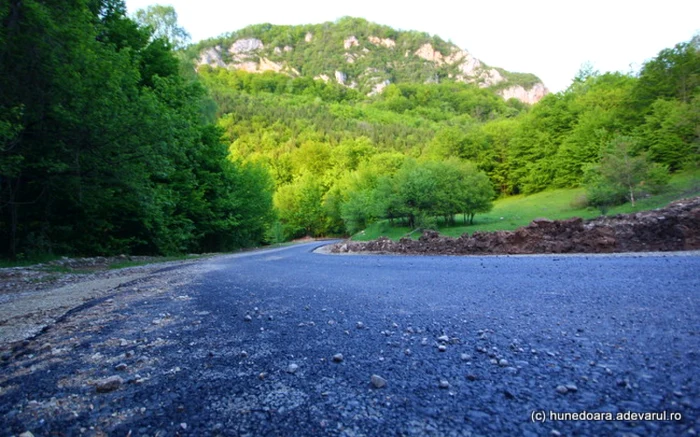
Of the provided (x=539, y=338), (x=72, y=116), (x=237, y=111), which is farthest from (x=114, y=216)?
(x=237, y=111)

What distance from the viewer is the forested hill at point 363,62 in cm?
16875

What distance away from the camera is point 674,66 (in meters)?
40.7

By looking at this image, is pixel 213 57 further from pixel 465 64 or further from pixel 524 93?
pixel 524 93

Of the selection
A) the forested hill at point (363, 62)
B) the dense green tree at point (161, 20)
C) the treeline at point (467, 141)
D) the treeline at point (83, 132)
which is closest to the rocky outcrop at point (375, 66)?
the forested hill at point (363, 62)

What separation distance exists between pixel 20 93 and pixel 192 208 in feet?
36.7

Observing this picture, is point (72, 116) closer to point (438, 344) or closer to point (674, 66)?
point (438, 344)

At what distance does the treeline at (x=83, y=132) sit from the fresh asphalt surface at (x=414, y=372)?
32.9 ft

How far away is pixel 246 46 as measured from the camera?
187000 millimetres

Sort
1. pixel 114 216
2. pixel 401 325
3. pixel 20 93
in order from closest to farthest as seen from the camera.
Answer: pixel 401 325 < pixel 20 93 < pixel 114 216

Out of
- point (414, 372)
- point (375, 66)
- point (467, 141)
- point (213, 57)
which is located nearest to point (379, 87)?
point (375, 66)

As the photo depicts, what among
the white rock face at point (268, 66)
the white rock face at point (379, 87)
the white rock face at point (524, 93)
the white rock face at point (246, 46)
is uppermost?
the white rock face at point (246, 46)

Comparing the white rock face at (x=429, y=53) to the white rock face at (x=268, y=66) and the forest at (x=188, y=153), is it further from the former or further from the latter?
the forest at (x=188, y=153)

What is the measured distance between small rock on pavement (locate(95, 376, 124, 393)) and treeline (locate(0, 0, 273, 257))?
994cm

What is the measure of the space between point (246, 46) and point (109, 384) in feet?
719
